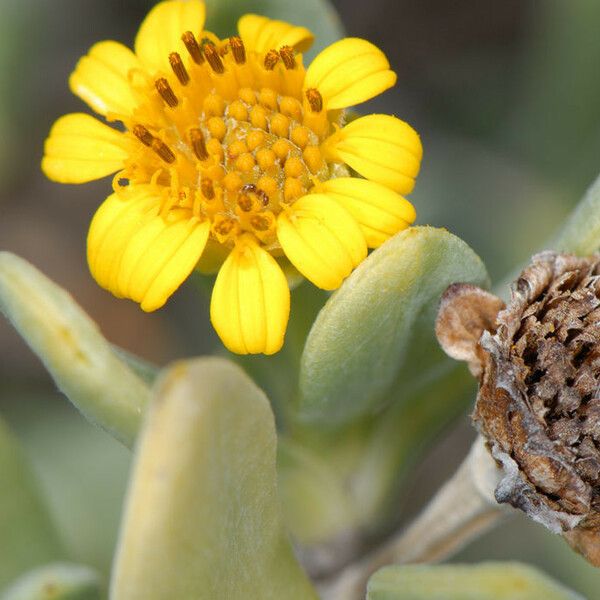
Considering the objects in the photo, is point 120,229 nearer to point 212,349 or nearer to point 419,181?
point 212,349

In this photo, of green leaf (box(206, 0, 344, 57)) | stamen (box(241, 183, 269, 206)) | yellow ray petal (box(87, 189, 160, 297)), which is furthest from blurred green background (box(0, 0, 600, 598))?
stamen (box(241, 183, 269, 206))

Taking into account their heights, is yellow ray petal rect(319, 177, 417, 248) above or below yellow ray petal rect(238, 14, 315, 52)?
below

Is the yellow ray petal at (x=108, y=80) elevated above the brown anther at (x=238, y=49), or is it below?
below

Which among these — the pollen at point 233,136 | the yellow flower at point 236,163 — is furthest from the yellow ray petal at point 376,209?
→ the pollen at point 233,136

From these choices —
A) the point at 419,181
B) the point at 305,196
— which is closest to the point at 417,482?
the point at 419,181

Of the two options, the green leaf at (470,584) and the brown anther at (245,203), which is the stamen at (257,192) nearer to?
the brown anther at (245,203)

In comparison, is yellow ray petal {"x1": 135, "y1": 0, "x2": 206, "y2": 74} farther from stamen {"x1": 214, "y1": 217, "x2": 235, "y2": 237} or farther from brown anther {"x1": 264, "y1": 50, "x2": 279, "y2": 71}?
stamen {"x1": 214, "y1": 217, "x2": 235, "y2": 237}
